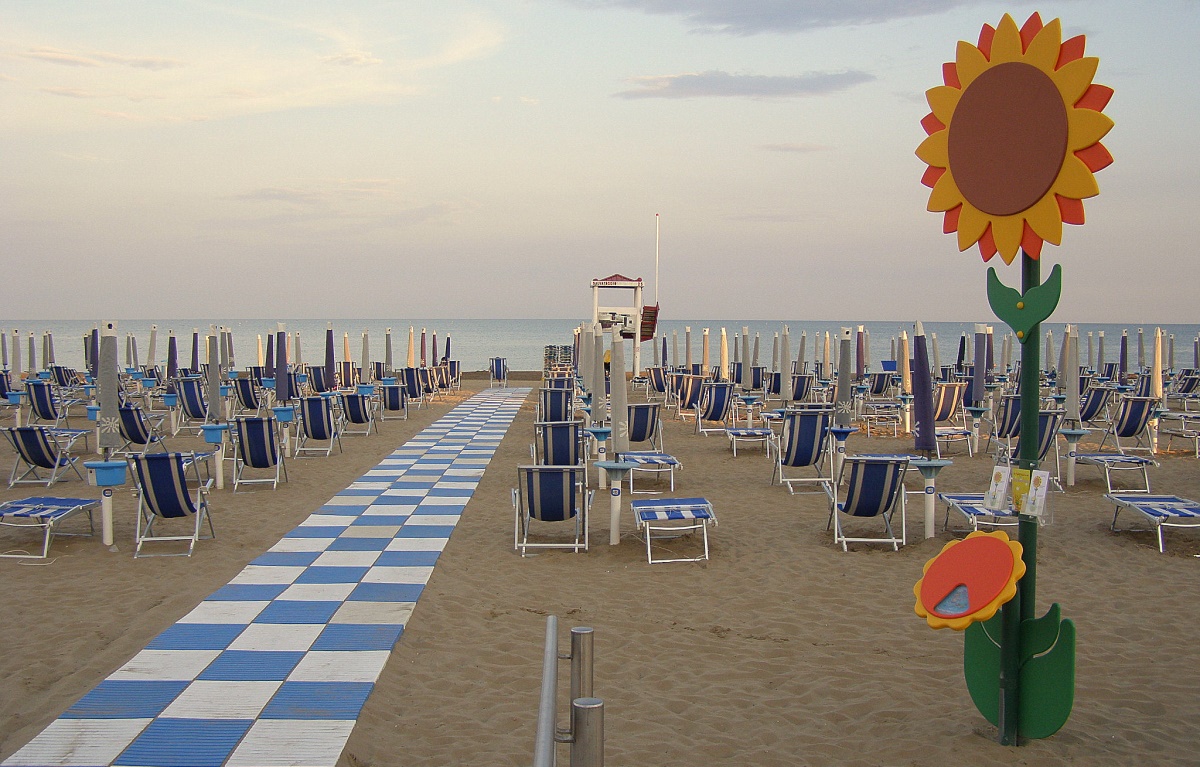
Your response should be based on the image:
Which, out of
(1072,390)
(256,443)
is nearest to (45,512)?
(256,443)

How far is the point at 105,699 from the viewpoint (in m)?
3.48

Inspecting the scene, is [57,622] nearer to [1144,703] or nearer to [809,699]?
[809,699]

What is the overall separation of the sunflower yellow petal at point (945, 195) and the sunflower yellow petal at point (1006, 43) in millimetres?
406

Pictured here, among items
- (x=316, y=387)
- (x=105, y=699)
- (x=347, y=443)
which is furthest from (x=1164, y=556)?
(x=316, y=387)

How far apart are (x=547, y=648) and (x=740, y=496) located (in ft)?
20.8

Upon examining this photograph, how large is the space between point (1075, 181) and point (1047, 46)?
1.47 feet

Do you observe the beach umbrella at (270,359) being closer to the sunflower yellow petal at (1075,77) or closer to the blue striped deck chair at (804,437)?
the blue striped deck chair at (804,437)

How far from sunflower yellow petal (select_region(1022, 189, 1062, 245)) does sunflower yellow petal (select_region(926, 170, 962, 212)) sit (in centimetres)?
30

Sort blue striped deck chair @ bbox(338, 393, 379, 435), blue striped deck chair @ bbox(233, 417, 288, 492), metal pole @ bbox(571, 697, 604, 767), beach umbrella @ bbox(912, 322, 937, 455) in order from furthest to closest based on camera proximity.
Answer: blue striped deck chair @ bbox(338, 393, 379, 435) → blue striped deck chair @ bbox(233, 417, 288, 492) → beach umbrella @ bbox(912, 322, 937, 455) → metal pole @ bbox(571, 697, 604, 767)

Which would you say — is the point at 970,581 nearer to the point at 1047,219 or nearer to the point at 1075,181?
the point at 1047,219

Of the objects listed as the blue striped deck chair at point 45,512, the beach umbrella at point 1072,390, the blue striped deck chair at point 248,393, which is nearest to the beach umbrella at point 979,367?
the beach umbrella at point 1072,390

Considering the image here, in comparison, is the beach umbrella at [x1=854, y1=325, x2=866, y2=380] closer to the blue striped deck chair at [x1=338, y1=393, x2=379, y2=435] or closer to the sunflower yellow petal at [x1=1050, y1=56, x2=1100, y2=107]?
the blue striped deck chair at [x1=338, y1=393, x2=379, y2=435]

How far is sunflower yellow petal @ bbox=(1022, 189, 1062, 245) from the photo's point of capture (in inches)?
110

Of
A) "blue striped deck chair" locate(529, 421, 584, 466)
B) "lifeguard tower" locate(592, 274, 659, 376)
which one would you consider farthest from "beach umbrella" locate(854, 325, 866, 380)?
"blue striped deck chair" locate(529, 421, 584, 466)
